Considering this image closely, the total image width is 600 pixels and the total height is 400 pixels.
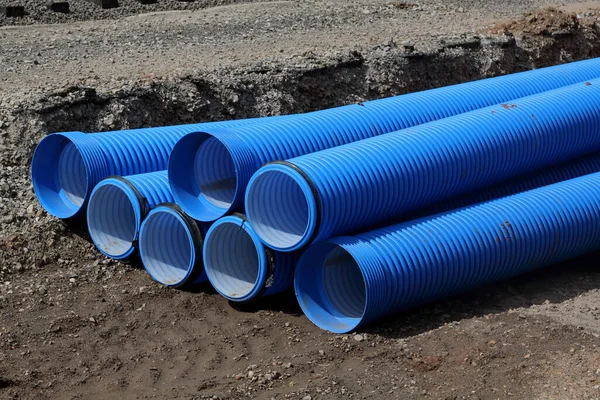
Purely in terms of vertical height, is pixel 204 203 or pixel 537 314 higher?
pixel 204 203

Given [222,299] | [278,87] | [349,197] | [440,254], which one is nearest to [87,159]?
[222,299]

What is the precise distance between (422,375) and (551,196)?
2.13 metres

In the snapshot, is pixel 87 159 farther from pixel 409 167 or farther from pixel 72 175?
pixel 409 167

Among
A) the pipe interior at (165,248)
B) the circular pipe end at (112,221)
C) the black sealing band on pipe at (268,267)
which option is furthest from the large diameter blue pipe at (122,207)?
the black sealing band on pipe at (268,267)

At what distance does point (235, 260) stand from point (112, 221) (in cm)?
142

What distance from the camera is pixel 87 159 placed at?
756 cm

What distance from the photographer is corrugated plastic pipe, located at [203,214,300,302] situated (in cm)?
664

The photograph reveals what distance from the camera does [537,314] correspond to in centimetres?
659

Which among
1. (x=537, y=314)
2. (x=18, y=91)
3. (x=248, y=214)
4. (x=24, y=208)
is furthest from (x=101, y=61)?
(x=537, y=314)

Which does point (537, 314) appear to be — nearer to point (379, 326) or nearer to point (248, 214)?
point (379, 326)

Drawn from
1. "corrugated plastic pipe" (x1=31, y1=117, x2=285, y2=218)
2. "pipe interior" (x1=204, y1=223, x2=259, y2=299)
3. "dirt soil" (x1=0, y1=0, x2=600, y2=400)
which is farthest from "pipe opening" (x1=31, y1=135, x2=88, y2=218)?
"pipe interior" (x1=204, y1=223, x2=259, y2=299)

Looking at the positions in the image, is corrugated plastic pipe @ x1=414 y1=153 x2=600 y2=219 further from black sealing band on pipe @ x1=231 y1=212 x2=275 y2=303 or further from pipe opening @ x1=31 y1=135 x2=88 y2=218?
pipe opening @ x1=31 y1=135 x2=88 y2=218

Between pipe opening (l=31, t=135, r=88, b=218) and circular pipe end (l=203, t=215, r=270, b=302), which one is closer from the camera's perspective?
circular pipe end (l=203, t=215, r=270, b=302)

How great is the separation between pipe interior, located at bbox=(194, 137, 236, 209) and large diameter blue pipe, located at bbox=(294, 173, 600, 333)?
1099 millimetres
